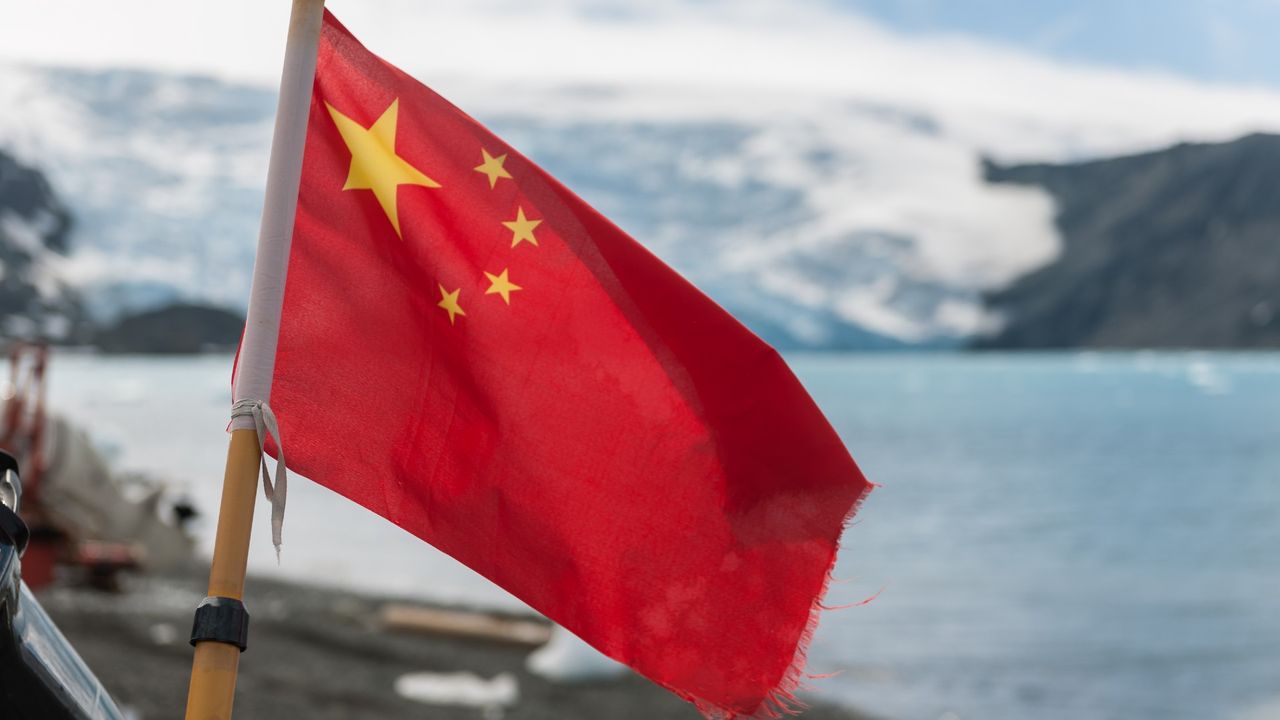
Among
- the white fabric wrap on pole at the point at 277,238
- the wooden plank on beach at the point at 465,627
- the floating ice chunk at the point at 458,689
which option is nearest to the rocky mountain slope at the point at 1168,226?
the wooden plank on beach at the point at 465,627

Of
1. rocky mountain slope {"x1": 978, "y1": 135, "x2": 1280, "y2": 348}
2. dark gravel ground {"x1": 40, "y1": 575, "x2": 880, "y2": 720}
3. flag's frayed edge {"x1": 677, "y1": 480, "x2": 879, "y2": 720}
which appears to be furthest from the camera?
rocky mountain slope {"x1": 978, "y1": 135, "x2": 1280, "y2": 348}

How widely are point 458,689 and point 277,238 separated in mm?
12010

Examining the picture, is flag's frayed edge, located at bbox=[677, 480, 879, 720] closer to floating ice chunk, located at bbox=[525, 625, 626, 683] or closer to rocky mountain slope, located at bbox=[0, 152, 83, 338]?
floating ice chunk, located at bbox=[525, 625, 626, 683]

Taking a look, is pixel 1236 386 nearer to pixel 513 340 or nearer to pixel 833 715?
pixel 833 715

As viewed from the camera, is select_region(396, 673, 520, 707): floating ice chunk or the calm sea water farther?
the calm sea water

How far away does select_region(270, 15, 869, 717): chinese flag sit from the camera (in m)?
3.08

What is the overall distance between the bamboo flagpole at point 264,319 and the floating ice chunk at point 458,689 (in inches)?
445

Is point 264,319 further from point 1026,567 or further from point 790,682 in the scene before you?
point 1026,567

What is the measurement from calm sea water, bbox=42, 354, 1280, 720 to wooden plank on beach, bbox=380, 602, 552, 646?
3734 mm

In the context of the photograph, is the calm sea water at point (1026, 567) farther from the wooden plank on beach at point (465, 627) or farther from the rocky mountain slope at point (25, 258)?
the rocky mountain slope at point (25, 258)

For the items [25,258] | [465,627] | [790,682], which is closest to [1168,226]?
[25,258]

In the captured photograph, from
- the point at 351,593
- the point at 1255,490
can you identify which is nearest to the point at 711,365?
the point at 351,593

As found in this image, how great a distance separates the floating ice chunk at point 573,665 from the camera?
14672mm

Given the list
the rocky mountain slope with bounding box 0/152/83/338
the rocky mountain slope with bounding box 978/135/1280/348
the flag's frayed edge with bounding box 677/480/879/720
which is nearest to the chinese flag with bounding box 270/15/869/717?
the flag's frayed edge with bounding box 677/480/879/720
